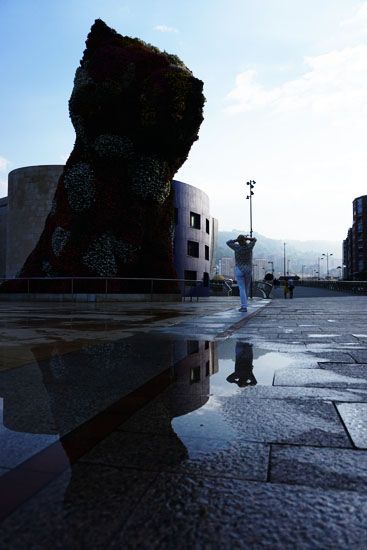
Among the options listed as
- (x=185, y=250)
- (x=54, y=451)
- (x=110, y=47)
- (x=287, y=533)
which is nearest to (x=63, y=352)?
(x=54, y=451)

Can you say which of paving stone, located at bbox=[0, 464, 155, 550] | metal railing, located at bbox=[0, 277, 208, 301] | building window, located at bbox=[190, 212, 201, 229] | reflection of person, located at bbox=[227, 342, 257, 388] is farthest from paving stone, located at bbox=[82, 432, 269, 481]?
building window, located at bbox=[190, 212, 201, 229]

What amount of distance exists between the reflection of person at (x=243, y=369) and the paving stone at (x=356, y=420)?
77 cm

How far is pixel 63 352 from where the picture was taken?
439cm

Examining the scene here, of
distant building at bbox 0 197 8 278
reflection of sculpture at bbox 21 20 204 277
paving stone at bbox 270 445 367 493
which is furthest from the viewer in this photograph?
distant building at bbox 0 197 8 278

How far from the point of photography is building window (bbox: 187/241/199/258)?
152ft

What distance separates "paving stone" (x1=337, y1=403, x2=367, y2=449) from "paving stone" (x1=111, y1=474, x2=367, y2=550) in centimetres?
55

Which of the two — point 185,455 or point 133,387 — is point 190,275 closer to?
point 133,387

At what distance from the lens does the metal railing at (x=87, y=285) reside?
62.2 feet

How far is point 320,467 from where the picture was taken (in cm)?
158

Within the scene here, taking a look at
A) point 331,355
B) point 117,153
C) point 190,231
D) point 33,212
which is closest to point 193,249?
point 190,231

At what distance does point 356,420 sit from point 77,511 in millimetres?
1514

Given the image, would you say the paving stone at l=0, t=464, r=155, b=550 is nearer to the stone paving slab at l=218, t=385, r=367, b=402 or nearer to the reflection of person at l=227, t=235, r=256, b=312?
the stone paving slab at l=218, t=385, r=367, b=402

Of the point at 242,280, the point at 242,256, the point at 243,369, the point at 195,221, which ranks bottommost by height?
the point at 243,369

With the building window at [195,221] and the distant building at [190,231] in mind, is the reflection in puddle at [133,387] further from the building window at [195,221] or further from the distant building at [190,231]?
the building window at [195,221]
